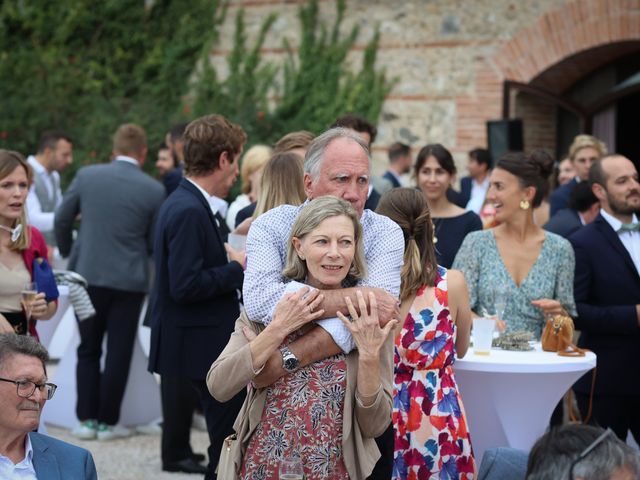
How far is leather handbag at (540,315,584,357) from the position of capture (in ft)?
15.9

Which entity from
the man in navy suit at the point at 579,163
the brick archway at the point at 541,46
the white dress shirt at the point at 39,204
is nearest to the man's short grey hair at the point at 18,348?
the white dress shirt at the point at 39,204

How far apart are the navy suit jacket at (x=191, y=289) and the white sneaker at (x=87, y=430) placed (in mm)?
2240

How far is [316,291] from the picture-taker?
10.5ft

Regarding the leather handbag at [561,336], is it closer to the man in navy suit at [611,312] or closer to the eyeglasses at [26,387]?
the man in navy suit at [611,312]

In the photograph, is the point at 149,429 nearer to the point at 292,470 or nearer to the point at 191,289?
Answer: the point at 191,289

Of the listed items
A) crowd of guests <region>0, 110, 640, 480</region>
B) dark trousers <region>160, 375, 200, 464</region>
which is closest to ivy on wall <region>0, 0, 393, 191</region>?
crowd of guests <region>0, 110, 640, 480</region>

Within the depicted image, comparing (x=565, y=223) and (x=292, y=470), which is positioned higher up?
(x=565, y=223)

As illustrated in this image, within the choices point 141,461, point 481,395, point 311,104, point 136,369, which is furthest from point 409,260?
point 311,104

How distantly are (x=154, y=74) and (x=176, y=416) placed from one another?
897 cm

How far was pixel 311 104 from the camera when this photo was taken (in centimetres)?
1306

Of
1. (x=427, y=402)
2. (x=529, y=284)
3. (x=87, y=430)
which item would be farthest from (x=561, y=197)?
(x=427, y=402)

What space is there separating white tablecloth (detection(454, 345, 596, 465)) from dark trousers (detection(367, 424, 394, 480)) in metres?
1.18

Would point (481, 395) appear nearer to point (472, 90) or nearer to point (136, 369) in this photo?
point (136, 369)

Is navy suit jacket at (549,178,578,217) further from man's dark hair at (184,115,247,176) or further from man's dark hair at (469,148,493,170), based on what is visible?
man's dark hair at (184,115,247,176)
